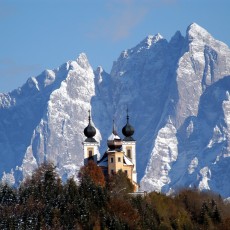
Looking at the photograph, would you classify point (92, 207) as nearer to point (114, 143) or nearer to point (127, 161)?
point (114, 143)

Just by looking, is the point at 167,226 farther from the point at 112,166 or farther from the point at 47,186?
the point at 112,166

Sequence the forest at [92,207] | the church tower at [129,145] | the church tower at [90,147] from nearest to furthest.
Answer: the forest at [92,207] < the church tower at [90,147] < the church tower at [129,145]

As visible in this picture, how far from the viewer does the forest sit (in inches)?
4262

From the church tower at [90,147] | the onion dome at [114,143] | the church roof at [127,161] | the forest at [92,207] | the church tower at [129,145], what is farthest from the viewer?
the church tower at [129,145]

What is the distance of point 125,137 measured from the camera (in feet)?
502

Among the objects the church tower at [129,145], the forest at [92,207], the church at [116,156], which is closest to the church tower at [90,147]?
the church at [116,156]

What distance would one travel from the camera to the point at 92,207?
112562mm

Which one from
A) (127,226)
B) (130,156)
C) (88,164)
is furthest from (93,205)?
(130,156)

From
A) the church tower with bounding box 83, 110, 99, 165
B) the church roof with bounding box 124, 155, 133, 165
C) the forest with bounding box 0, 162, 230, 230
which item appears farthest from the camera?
the church tower with bounding box 83, 110, 99, 165

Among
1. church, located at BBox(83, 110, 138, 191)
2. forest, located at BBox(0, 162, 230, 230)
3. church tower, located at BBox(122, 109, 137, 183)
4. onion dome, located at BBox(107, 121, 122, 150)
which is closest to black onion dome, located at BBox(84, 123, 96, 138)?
church, located at BBox(83, 110, 138, 191)

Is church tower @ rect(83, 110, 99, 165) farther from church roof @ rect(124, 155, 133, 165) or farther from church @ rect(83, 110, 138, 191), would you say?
church roof @ rect(124, 155, 133, 165)

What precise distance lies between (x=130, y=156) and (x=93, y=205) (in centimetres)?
3779

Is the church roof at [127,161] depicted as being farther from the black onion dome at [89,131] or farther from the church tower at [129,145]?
the black onion dome at [89,131]

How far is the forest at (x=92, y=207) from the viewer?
355 feet
